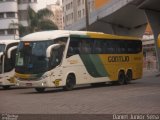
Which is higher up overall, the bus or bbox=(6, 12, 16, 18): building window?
bbox=(6, 12, 16, 18): building window

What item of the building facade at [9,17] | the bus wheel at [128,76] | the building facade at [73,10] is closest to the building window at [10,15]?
the building facade at [9,17]

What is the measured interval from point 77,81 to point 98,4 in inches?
2272

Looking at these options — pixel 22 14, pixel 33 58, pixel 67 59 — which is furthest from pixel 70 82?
pixel 22 14

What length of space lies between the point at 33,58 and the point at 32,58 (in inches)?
2.3

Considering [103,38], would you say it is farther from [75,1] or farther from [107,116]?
[75,1]

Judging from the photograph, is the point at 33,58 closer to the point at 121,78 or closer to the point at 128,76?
the point at 121,78

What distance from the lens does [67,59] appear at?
965 inches

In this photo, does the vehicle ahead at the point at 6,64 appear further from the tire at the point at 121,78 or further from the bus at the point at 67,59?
the tire at the point at 121,78

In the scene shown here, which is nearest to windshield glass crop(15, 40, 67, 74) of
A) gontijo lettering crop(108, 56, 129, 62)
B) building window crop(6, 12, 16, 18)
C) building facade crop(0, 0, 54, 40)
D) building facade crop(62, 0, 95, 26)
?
gontijo lettering crop(108, 56, 129, 62)

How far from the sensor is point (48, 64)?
23.5m

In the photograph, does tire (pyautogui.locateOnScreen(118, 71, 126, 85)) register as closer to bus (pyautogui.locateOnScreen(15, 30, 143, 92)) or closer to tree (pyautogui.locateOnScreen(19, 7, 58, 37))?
bus (pyautogui.locateOnScreen(15, 30, 143, 92))

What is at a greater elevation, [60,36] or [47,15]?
[47,15]

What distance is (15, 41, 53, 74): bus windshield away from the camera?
23578 millimetres

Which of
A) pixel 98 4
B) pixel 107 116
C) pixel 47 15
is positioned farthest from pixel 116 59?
pixel 98 4
